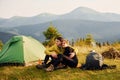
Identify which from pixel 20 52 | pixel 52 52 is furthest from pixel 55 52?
pixel 20 52

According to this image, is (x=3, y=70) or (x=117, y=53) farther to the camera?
(x=117, y=53)

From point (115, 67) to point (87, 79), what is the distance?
110 inches

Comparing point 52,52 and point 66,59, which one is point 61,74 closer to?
point 66,59

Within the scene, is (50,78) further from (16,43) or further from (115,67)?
(16,43)

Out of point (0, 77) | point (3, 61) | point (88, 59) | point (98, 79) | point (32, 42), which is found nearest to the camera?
point (98, 79)

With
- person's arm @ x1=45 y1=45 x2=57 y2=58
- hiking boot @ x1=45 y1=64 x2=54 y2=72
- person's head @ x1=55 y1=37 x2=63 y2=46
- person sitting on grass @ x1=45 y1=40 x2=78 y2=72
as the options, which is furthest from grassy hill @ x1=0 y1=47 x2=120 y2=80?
person's head @ x1=55 y1=37 x2=63 y2=46

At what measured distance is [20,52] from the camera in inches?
707

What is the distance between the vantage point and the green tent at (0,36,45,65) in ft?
58.2

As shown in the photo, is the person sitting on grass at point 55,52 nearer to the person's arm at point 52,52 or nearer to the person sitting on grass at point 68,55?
the person's arm at point 52,52

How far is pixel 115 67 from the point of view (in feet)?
52.2

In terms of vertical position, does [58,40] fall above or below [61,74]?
above

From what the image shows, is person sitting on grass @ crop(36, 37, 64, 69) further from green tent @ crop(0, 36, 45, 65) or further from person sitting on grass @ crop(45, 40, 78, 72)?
green tent @ crop(0, 36, 45, 65)

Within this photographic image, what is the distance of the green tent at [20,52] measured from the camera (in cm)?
1775

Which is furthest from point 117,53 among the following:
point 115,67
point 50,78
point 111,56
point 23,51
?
point 50,78
